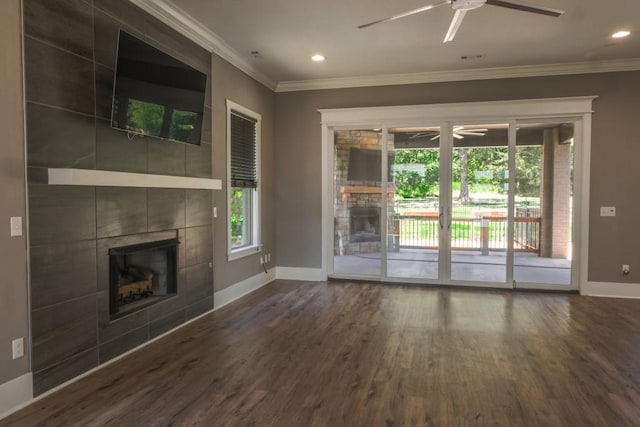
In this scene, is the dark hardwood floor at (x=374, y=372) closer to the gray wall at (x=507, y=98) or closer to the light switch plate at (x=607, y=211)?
the gray wall at (x=507, y=98)

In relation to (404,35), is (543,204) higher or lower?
lower

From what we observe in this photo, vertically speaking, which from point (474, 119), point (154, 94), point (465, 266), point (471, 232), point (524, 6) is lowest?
point (465, 266)

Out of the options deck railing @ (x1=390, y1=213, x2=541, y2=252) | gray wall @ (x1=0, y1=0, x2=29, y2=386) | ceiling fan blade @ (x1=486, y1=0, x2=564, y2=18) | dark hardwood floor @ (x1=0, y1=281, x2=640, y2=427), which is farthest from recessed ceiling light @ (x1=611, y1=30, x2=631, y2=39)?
gray wall @ (x1=0, y1=0, x2=29, y2=386)

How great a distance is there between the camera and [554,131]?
5.65 meters

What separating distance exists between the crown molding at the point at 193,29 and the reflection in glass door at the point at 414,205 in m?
2.42

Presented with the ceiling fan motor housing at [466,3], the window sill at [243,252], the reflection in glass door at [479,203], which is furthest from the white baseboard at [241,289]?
the ceiling fan motor housing at [466,3]

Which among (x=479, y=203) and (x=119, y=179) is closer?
(x=119, y=179)

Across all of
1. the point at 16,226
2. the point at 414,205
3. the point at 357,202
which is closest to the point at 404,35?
the point at 414,205

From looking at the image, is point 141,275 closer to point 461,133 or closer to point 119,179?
point 119,179

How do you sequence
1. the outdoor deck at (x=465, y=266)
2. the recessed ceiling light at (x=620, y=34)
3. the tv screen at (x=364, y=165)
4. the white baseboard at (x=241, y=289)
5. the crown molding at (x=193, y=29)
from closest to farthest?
the crown molding at (x=193, y=29)
the recessed ceiling light at (x=620, y=34)
the white baseboard at (x=241, y=289)
the outdoor deck at (x=465, y=266)
the tv screen at (x=364, y=165)

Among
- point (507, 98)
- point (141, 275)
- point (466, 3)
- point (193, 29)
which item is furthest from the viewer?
point (507, 98)

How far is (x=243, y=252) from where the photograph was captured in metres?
5.43

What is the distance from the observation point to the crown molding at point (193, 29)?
3.65 m

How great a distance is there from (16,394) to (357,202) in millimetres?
4700
